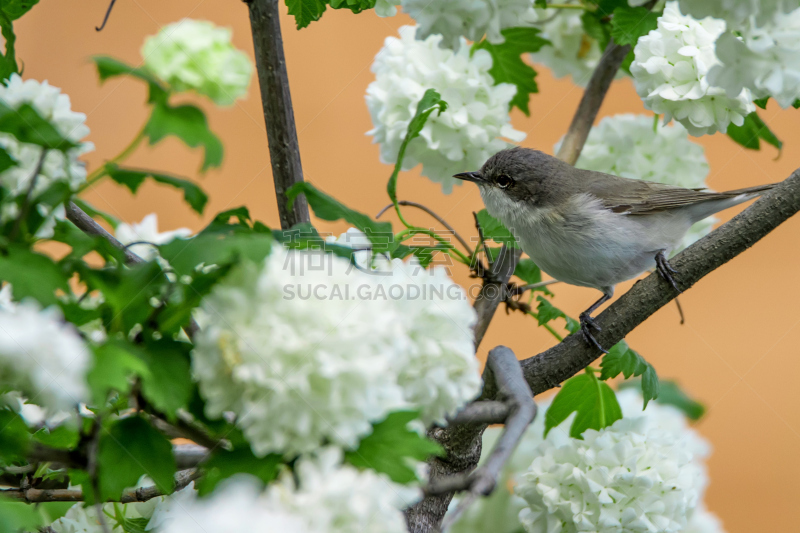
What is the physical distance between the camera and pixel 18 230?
535mm

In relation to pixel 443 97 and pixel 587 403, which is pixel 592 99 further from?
pixel 587 403

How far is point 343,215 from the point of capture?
674 millimetres

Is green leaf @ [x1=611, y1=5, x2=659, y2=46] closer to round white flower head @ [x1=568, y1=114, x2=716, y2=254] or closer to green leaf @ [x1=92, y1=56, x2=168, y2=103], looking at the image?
round white flower head @ [x1=568, y1=114, x2=716, y2=254]

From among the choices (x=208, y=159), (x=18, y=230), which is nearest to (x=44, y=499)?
(x=18, y=230)

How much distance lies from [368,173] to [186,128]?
2.26 metres

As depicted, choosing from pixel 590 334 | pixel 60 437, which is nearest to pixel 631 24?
pixel 590 334

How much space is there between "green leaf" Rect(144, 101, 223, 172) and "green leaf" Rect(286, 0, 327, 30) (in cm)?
46

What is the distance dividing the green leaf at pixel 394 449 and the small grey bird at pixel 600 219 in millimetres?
914

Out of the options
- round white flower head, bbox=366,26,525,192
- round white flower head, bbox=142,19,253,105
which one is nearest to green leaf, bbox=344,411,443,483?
round white flower head, bbox=366,26,525,192

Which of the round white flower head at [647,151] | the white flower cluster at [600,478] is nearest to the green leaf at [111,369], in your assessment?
the white flower cluster at [600,478]

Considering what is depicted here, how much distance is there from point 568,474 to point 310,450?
2.00ft

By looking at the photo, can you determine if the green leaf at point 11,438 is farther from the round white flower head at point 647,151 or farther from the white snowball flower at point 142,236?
the round white flower head at point 647,151

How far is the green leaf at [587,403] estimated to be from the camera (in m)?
1.05

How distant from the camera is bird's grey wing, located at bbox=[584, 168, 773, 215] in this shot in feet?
4.41
